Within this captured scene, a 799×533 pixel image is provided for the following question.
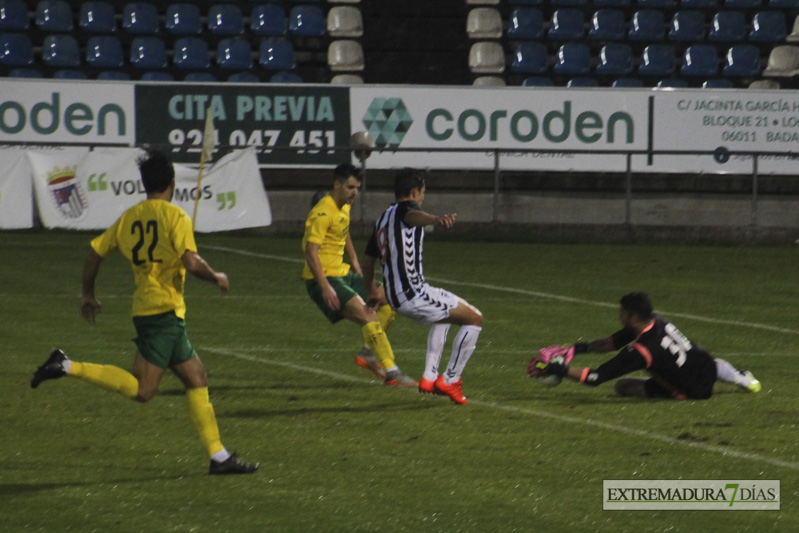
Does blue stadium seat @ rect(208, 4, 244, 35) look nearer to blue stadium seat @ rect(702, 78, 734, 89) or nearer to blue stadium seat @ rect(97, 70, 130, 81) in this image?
blue stadium seat @ rect(97, 70, 130, 81)

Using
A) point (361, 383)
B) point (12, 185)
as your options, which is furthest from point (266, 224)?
point (361, 383)

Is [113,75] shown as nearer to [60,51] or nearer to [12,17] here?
[60,51]

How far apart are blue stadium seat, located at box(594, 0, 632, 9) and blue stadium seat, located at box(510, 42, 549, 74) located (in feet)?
6.22

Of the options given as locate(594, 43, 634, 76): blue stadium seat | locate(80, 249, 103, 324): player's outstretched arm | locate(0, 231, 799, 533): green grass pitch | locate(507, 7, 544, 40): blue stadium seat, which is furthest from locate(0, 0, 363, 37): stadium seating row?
locate(80, 249, 103, 324): player's outstretched arm

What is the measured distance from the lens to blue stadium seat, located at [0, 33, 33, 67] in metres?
24.0

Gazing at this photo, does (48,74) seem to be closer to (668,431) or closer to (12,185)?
(12,185)

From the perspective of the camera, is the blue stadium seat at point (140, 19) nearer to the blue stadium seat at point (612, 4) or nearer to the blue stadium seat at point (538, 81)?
the blue stadium seat at point (538, 81)

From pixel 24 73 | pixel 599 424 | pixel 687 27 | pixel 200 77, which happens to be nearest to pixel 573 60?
pixel 687 27

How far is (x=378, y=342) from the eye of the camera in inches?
395

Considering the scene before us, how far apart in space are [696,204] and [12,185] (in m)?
11.2

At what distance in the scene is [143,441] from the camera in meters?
8.07

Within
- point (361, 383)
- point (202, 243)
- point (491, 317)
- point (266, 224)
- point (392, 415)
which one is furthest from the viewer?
point (266, 224)

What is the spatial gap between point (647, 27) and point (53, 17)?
37.9 ft

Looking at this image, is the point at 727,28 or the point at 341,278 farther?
the point at 727,28
